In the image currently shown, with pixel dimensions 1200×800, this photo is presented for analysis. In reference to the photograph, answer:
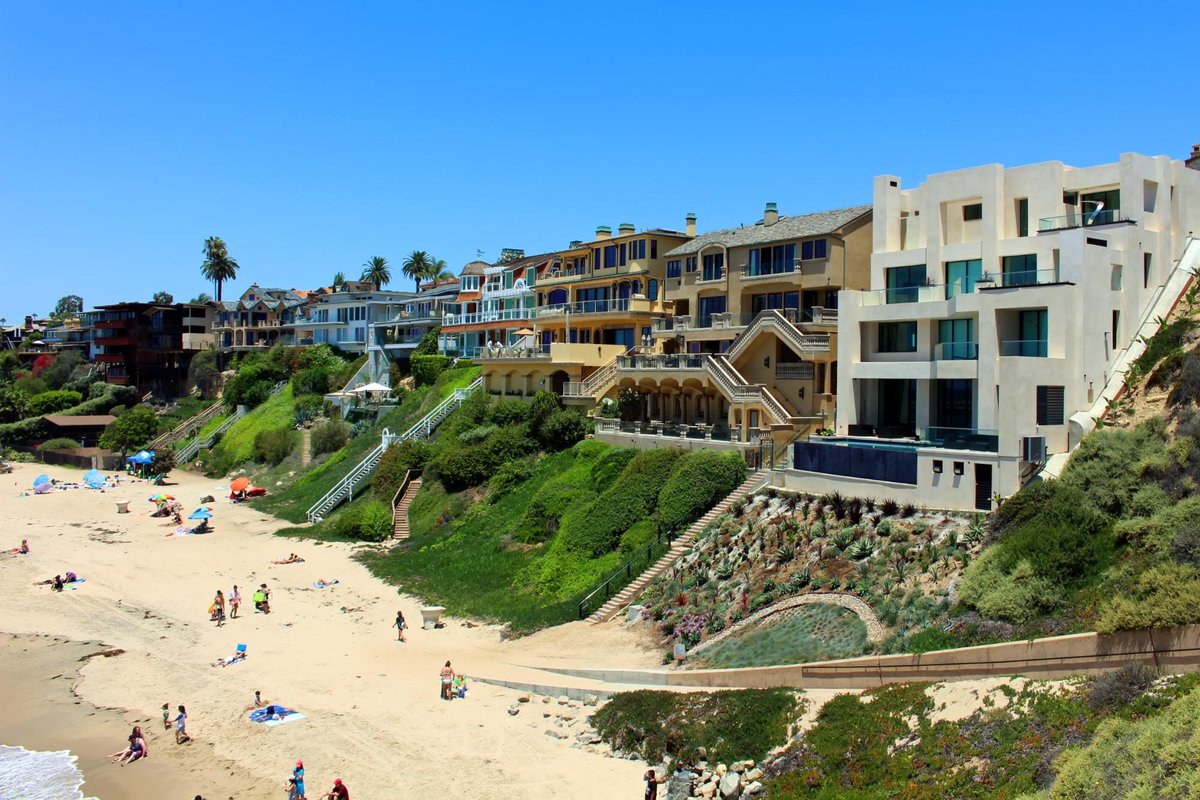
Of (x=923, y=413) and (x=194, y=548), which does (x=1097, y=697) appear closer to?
(x=923, y=413)

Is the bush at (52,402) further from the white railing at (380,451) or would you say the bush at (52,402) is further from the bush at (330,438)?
the white railing at (380,451)

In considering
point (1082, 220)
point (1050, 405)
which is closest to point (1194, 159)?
point (1082, 220)

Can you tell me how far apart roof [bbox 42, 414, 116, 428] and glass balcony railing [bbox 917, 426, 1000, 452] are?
8277 centimetres

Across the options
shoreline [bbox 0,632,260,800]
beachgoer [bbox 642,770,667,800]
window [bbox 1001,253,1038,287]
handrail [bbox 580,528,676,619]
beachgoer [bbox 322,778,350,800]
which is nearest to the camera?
beachgoer [bbox 642,770,667,800]

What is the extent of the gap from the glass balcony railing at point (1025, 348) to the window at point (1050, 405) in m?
1.14

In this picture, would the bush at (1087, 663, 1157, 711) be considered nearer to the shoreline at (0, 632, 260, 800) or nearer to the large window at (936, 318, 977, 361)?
the large window at (936, 318, 977, 361)

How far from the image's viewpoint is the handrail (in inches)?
1367

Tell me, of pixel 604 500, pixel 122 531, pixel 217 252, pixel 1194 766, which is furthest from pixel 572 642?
pixel 217 252

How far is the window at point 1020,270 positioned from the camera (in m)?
33.9

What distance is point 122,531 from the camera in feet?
189

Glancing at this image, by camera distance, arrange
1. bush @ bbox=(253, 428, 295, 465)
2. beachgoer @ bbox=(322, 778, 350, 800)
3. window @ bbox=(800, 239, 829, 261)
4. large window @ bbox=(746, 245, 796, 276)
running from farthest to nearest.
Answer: bush @ bbox=(253, 428, 295, 465) < large window @ bbox=(746, 245, 796, 276) < window @ bbox=(800, 239, 829, 261) < beachgoer @ bbox=(322, 778, 350, 800)

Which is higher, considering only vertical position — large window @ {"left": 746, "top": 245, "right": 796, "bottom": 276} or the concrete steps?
large window @ {"left": 746, "top": 245, "right": 796, "bottom": 276}

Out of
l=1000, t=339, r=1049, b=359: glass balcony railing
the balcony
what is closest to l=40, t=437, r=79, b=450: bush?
l=1000, t=339, r=1049, b=359: glass balcony railing

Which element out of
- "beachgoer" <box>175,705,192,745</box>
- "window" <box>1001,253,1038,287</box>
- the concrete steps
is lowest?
"beachgoer" <box>175,705,192,745</box>
